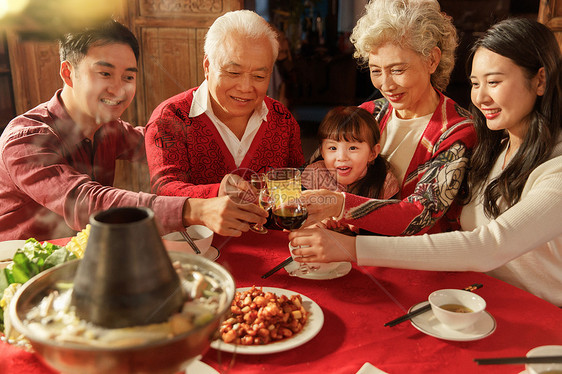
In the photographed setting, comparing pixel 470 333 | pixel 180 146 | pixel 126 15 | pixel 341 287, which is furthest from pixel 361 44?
pixel 126 15

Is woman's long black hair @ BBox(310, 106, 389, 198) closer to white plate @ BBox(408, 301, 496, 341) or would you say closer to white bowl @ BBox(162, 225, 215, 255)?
white bowl @ BBox(162, 225, 215, 255)

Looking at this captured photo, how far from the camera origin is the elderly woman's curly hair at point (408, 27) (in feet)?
6.03

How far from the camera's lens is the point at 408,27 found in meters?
1.83

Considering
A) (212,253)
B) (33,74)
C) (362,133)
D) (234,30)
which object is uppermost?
(234,30)

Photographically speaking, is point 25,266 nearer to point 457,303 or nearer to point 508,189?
point 457,303

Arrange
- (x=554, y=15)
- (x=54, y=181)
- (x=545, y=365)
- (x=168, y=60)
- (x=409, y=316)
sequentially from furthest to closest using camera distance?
(x=168, y=60)
(x=554, y=15)
(x=54, y=181)
(x=409, y=316)
(x=545, y=365)

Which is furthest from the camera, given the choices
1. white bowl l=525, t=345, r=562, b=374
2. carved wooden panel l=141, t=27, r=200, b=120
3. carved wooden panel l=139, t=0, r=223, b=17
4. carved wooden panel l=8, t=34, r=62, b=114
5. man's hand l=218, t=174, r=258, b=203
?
carved wooden panel l=141, t=27, r=200, b=120

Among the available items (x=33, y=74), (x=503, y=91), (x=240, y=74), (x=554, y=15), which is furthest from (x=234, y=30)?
(x=554, y=15)

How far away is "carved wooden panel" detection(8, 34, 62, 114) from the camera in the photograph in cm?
296

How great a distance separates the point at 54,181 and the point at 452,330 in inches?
54.6

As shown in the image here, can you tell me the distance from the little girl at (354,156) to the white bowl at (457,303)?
90 cm

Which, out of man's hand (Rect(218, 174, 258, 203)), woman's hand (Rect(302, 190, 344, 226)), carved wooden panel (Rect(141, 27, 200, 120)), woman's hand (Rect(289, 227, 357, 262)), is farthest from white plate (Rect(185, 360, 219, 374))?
carved wooden panel (Rect(141, 27, 200, 120))

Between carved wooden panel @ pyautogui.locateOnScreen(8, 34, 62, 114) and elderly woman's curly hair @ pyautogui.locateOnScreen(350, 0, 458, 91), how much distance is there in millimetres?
2129

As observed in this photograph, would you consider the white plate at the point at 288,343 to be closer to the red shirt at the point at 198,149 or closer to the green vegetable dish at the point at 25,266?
the green vegetable dish at the point at 25,266
